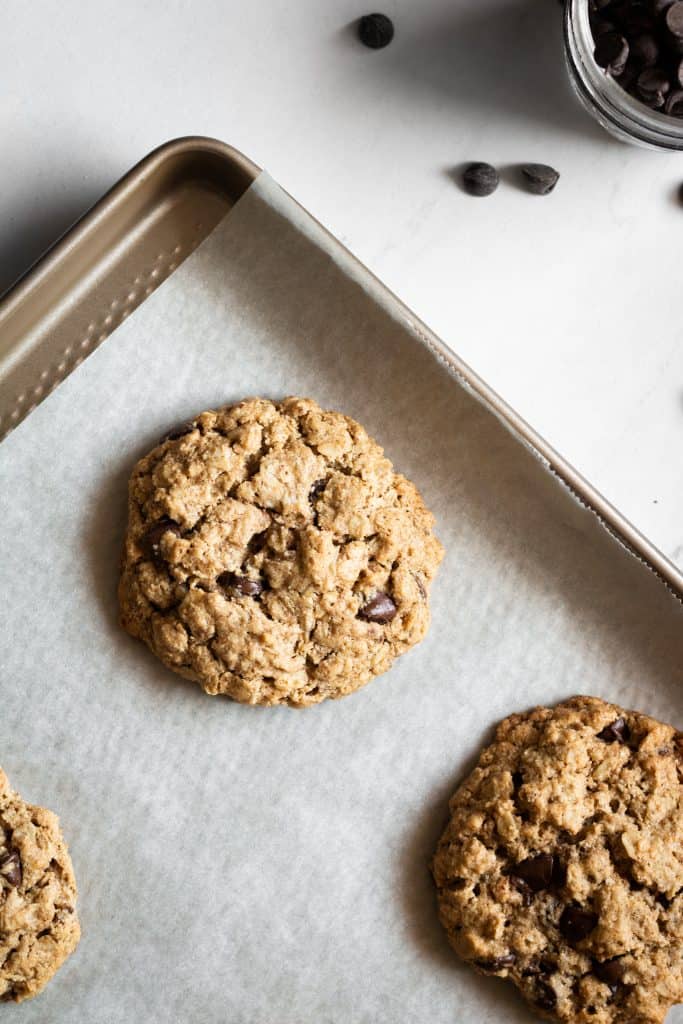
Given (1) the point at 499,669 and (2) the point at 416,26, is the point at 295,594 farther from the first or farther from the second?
(2) the point at 416,26

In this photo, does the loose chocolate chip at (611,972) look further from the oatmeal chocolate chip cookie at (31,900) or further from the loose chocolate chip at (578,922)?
the oatmeal chocolate chip cookie at (31,900)

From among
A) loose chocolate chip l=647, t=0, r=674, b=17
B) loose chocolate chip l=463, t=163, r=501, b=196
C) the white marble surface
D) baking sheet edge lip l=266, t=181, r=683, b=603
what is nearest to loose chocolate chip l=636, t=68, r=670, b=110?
loose chocolate chip l=647, t=0, r=674, b=17

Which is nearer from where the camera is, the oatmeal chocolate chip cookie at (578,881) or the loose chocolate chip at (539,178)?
the oatmeal chocolate chip cookie at (578,881)

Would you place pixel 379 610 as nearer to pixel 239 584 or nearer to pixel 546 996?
pixel 239 584

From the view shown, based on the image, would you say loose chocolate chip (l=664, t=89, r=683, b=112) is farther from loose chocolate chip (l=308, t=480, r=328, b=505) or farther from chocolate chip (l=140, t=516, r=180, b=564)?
chocolate chip (l=140, t=516, r=180, b=564)

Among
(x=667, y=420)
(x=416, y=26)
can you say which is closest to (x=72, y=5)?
(x=416, y=26)

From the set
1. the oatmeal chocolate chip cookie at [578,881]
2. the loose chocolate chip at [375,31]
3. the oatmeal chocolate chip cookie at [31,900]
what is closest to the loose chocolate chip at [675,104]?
the loose chocolate chip at [375,31]
